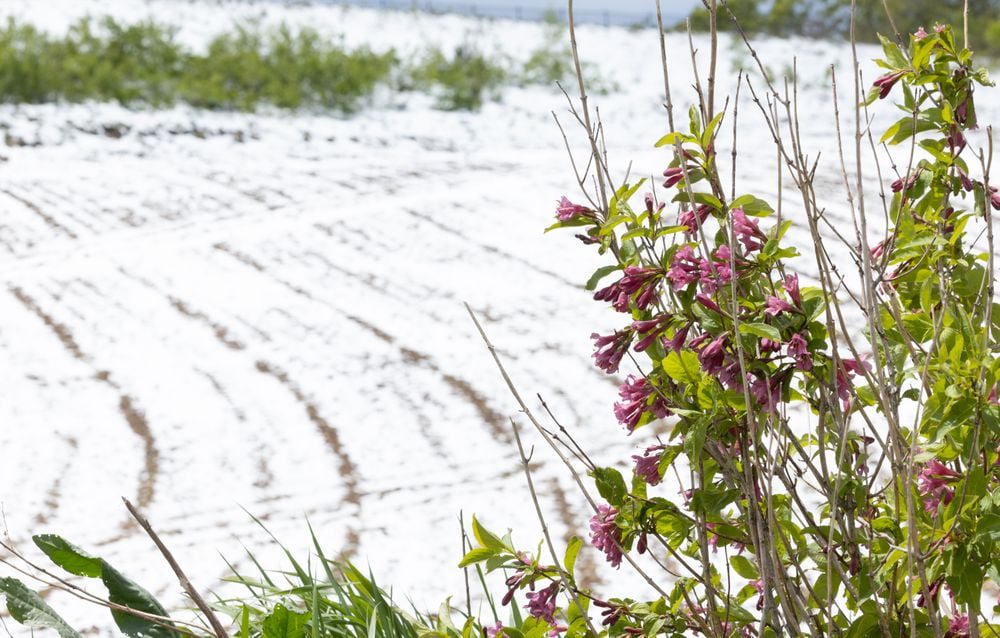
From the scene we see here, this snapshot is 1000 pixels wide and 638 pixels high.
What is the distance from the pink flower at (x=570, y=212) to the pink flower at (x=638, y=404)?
10.0 inches

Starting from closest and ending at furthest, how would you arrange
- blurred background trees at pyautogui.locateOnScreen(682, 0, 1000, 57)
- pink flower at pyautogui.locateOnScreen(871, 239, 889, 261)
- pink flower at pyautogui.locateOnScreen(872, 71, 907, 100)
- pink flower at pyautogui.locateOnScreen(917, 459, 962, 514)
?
pink flower at pyautogui.locateOnScreen(917, 459, 962, 514) < pink flower at pyautogui.locateOnScreen(872, 71, 907, 100) < pink flower at pyautogui.locateOnScreen(871, 239, 889, 261) < blurred background trees at pyautogui.locateOnScreen(682, 0, 1000, 57)

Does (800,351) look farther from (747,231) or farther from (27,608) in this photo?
(27,608)

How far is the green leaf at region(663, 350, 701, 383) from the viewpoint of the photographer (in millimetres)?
1501

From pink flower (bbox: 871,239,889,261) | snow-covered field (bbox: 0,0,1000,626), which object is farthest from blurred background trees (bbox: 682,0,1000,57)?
pink flower (bbox: 871,239,889,261)

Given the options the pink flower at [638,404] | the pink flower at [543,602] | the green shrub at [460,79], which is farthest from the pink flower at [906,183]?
the green shrub at [460,79]

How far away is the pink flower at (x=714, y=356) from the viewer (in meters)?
1.45

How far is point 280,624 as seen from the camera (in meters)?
1.84

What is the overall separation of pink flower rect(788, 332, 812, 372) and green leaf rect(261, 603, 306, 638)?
0.88 m

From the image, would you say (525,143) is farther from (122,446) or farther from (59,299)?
(122,446)

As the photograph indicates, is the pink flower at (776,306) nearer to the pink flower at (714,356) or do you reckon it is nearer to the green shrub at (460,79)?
the pink flower at (714,356)

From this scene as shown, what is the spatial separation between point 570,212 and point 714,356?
319 millimetres

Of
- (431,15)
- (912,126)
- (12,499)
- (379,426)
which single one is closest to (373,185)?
(379,426)

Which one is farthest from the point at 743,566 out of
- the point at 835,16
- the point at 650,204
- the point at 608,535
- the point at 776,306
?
the point at 835,16

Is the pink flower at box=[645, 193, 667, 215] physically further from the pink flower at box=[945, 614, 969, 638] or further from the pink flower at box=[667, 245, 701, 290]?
the pink flower at box=[945, 614, 969, 638]
